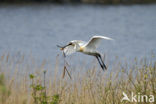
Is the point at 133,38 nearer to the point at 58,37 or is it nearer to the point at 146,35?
the point at 146,35

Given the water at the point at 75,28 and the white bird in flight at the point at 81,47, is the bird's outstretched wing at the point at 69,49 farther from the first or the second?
the water at the point at 75,28

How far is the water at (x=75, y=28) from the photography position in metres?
16.0

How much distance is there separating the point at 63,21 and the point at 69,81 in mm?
17673

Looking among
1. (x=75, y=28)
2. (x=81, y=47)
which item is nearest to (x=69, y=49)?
(x=81, y=47)

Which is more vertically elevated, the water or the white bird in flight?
the water

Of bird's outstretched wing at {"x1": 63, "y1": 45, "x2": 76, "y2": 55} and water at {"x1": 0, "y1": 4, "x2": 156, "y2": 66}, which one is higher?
water at {"x1": 0, "y1": 4, "x2": 156, "y2": 66}

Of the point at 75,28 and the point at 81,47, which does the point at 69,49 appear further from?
the point at 75,28

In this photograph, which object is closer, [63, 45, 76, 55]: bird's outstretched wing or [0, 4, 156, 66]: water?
[63, 45, 76, 55]: bird's outstretched wing

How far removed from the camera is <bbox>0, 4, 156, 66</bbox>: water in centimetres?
1600

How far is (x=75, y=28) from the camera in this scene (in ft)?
71.8

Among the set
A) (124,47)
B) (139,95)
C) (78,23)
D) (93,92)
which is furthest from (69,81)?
(78,23)

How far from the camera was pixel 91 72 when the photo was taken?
19.3ft

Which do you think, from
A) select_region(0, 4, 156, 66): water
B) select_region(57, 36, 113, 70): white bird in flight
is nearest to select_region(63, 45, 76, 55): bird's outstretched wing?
select_region(57, 36, 113, 70): white bird in flight

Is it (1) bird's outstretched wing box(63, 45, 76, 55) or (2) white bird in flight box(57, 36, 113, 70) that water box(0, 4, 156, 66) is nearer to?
(2) white bird in flight box(57, 36, 113, 70)
